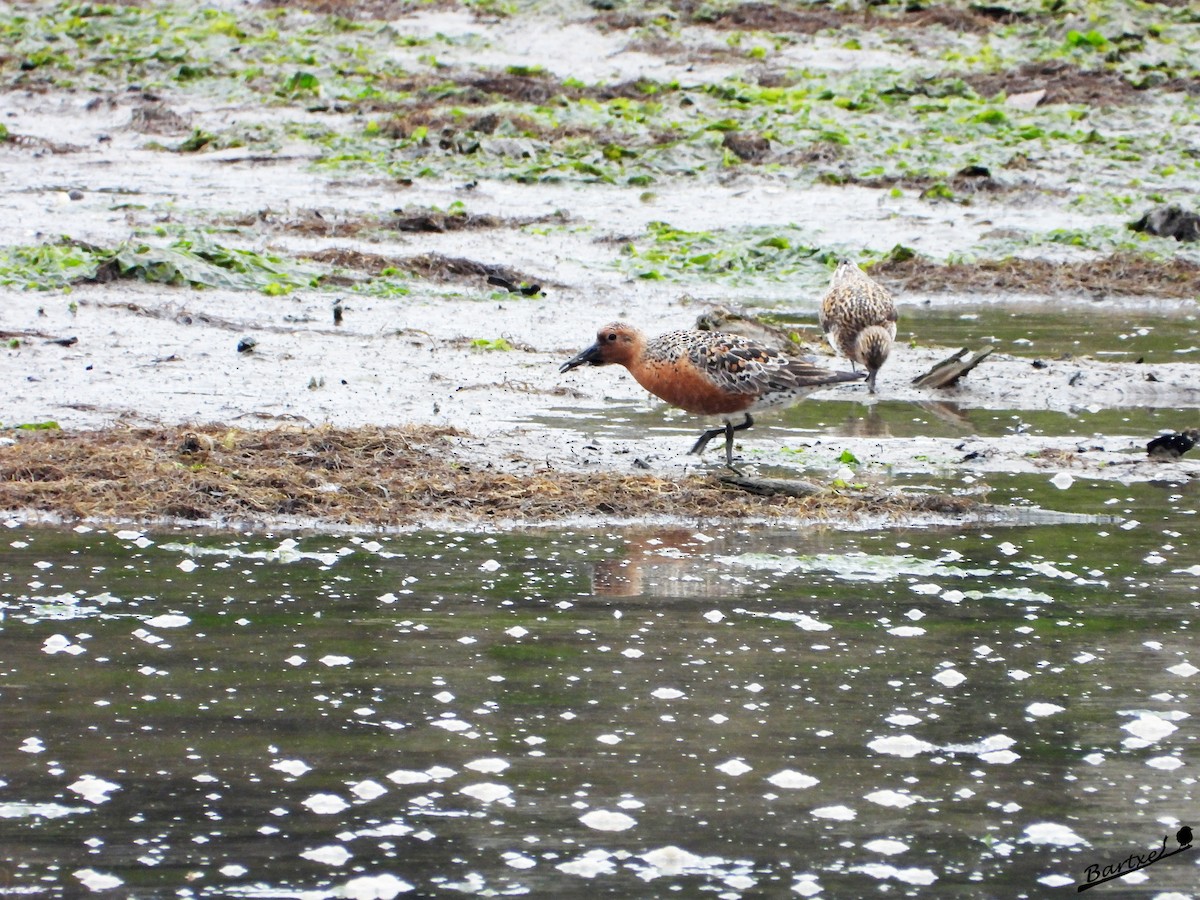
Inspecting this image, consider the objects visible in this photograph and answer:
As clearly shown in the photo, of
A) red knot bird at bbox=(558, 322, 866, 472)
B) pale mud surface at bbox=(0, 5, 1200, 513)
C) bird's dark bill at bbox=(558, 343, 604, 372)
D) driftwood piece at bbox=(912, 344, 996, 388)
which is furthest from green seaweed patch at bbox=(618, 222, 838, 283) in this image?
red knot bird at bbox=(558, 322, 866, 472)

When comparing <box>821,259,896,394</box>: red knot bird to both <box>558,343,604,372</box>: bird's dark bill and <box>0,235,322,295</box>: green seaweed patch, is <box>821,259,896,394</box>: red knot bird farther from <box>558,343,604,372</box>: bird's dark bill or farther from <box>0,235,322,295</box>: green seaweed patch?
<box>0,235,322,295</box>: green seaweed patch

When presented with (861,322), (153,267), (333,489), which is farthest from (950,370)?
(153,267)

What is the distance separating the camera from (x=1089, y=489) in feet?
32.4

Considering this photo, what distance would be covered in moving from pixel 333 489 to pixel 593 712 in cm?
346

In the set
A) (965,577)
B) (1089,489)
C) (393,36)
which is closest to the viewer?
(965,577)

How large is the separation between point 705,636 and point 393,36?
2395 centimetres

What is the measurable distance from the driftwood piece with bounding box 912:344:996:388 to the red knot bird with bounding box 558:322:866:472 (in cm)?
232

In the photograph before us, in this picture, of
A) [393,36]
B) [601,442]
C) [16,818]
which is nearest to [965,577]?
[601,442]

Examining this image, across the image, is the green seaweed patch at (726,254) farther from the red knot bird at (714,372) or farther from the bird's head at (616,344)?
the red knot bird at (714,372)

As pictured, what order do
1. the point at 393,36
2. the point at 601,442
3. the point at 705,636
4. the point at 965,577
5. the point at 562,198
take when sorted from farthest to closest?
the point at 393,36 → the point at 562,198 → the point at 601,442 → the point at 965,577 → the point at 705,636

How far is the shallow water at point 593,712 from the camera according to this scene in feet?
16.6

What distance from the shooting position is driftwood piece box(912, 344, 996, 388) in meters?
12.5

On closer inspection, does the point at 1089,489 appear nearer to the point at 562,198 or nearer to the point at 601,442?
the point at 601,442

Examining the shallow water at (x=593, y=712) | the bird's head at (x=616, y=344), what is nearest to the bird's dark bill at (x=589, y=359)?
the bird's head at (x=616, y=344)
